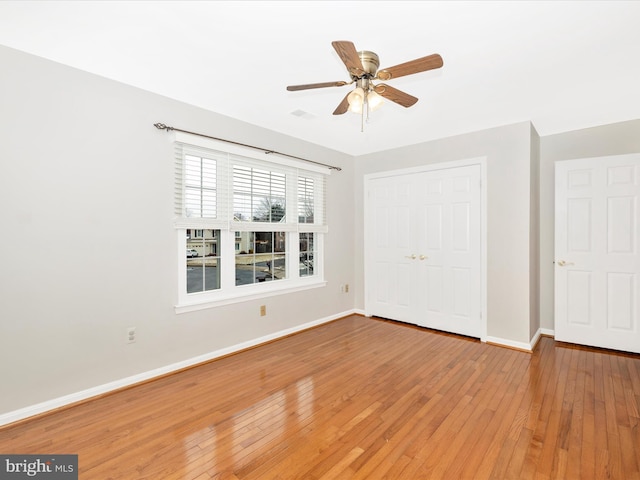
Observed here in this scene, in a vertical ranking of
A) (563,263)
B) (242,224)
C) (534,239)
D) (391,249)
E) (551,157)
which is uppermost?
(551,157)

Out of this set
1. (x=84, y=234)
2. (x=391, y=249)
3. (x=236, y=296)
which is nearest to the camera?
Result: (x=84, y=234)

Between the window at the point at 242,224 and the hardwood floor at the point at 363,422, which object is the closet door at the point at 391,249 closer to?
the window at the point at 242,224

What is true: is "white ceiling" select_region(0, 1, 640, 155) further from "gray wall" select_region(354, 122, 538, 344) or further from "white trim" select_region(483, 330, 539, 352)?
"white trim" select_region(483, 330, 539, 352)

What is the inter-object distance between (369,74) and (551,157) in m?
3.30

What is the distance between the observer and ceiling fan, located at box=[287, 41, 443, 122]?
1750 millimetres

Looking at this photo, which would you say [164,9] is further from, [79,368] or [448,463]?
[448,463]

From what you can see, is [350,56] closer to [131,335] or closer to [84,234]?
[84,234]

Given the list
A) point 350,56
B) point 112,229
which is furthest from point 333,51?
point 112,229

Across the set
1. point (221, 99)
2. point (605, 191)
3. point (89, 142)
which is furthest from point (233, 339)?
point (605, 191)

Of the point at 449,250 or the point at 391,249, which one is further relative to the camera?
the point at 391,249

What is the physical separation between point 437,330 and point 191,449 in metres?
3.31

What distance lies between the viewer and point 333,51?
222 cm

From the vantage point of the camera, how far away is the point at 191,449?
190 cm

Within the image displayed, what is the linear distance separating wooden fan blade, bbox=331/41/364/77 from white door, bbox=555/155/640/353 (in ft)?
10.7
